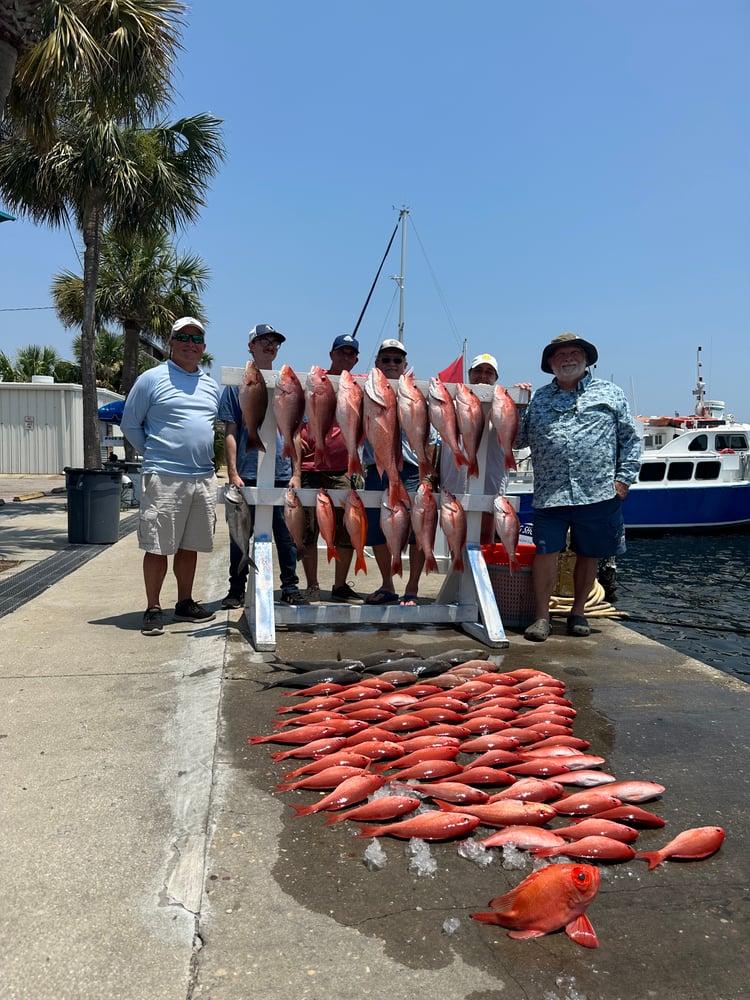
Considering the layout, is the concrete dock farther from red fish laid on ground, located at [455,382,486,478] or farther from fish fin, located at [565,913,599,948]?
red fish laid on ground, located at [455,382,486,478]

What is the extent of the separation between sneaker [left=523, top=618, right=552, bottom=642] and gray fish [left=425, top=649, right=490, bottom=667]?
0.58 metres

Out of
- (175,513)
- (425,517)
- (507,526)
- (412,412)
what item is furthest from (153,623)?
(507,526)

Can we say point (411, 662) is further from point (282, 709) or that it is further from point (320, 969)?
point (320, 969)

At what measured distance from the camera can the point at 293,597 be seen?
5918 mm

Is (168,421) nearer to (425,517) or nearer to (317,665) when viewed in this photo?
(425,517)

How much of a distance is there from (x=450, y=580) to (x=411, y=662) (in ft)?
5.05

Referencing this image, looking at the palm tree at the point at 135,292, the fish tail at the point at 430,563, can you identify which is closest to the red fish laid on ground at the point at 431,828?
the fish tail at the point at 430,563

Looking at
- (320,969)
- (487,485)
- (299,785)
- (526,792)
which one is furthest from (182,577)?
(320,969)

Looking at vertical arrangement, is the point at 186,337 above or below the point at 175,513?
above

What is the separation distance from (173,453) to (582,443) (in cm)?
287

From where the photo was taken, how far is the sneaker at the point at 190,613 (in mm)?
5422

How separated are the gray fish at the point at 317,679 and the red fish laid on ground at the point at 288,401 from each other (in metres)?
A: 1.67

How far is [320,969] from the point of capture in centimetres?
188

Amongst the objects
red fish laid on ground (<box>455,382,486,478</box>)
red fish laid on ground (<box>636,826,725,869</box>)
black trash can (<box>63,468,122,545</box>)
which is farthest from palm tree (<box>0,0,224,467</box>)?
red fish laid on ground (<box>636,826,725,869</box>)
